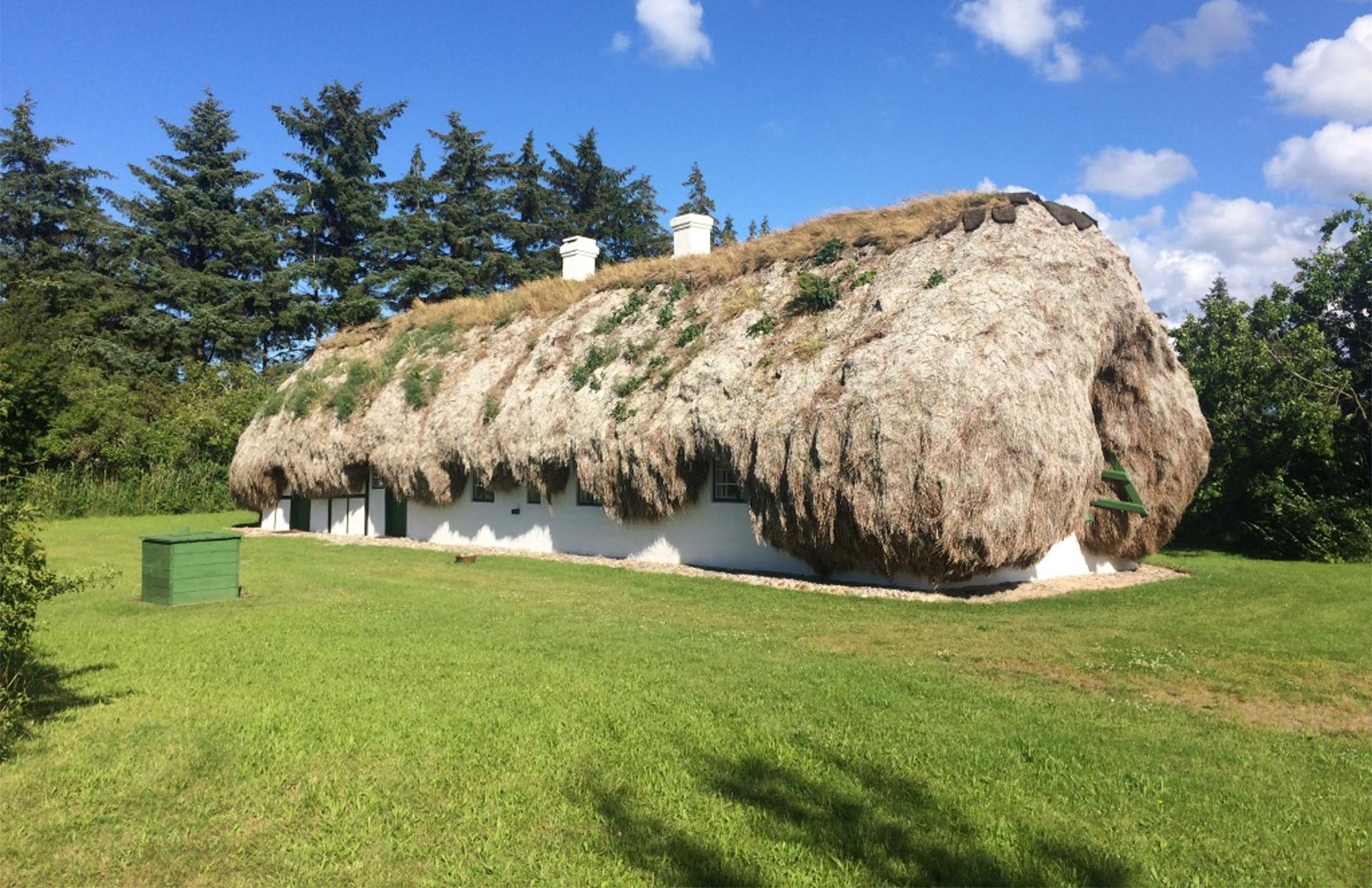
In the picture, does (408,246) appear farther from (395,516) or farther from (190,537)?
(190,537)

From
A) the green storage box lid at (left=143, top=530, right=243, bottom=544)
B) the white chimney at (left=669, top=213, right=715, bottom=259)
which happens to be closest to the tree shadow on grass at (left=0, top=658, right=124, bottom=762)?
the green storage box lid at (left=143, top=530, right=243, bottom=544)

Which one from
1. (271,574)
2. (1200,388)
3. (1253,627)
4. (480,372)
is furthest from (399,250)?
(1253,627)

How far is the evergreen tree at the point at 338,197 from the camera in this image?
129 ft

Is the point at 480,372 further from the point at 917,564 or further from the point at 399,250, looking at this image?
the point at 399,250

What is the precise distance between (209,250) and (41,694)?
39.1 metres

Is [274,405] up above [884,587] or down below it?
above

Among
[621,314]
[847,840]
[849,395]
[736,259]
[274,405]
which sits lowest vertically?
[847,840]

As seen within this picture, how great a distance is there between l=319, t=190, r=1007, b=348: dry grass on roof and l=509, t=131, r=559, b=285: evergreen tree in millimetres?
17995

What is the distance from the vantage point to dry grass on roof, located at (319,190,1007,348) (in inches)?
572

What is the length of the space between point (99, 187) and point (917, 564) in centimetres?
4195

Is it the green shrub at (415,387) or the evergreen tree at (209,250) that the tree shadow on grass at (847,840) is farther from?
the evergreen tree at (209,250)

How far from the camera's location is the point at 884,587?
1241 cm

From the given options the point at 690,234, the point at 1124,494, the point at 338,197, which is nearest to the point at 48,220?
the point at 338,197

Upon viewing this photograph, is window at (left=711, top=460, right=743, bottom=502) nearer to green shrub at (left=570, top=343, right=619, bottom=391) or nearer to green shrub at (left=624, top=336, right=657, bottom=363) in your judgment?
green shrub at (left=624, top=336, right=657, bottom=363)
